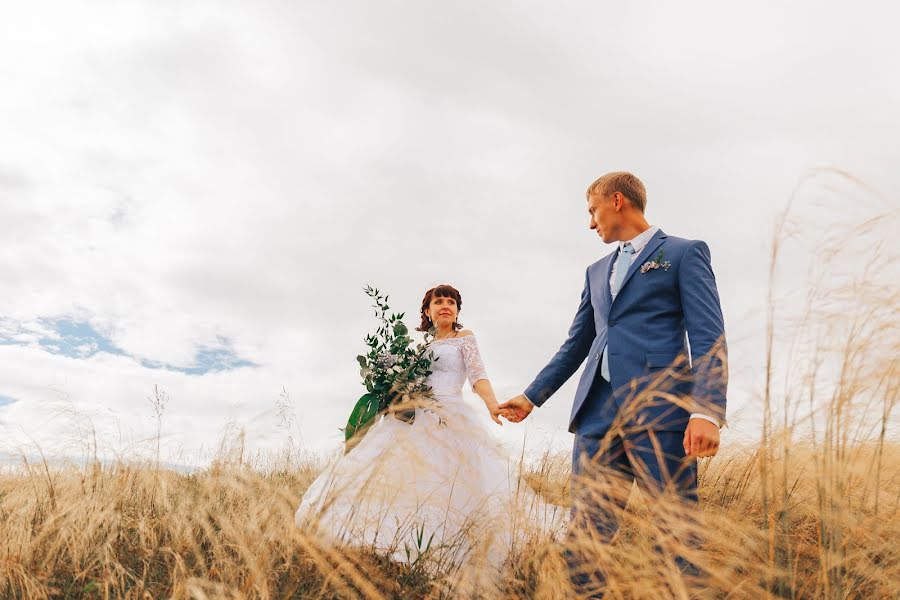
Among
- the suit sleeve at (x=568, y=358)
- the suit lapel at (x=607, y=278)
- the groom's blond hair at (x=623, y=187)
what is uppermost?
the groom's blond hair at (x=623, y=187)

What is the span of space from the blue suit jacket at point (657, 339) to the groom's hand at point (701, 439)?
11 cm

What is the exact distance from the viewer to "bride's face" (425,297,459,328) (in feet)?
18.0

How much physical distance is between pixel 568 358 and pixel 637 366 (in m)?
0.64

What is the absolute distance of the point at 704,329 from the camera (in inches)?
111

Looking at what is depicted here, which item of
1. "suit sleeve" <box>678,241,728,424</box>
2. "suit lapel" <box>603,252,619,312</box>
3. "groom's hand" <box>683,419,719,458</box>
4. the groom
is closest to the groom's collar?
the groom

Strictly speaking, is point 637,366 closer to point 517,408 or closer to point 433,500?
point 517,408

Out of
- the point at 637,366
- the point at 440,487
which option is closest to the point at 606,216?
the point at 637,366

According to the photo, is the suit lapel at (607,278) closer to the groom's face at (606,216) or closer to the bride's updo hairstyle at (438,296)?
the groom's face at (606,216)

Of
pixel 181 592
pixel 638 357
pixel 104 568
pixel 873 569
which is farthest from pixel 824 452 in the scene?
pixel 104 568

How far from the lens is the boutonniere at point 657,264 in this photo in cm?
304

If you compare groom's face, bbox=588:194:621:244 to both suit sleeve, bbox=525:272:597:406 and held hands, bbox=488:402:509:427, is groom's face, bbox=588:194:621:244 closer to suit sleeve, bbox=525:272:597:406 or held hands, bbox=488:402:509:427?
suit sleeve, bbox=525:272:597:406

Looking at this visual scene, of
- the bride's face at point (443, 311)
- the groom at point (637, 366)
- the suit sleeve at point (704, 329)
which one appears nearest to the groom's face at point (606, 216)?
the groom at point (637, 366)

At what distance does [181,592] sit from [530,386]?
6.33ft

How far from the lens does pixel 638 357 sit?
297cm
